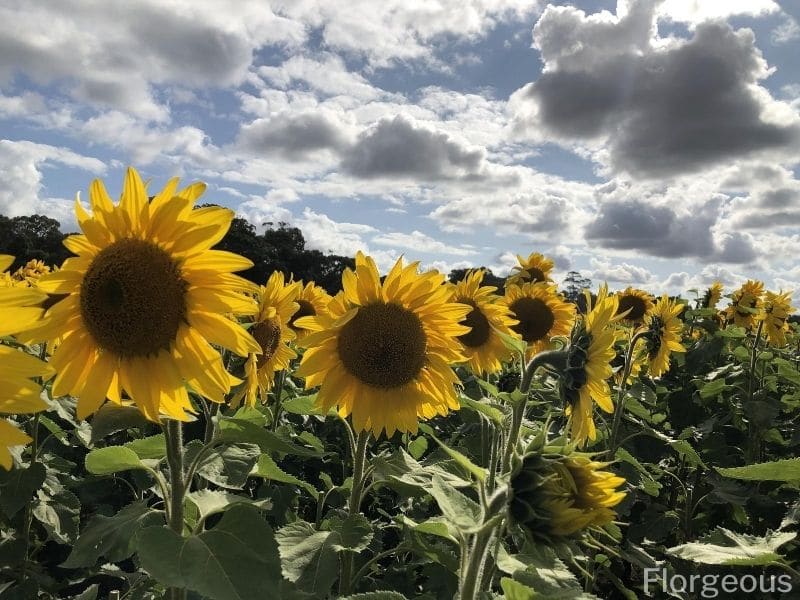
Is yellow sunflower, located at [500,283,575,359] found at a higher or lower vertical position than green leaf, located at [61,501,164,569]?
higher

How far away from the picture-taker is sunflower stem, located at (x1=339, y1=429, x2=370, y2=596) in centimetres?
296

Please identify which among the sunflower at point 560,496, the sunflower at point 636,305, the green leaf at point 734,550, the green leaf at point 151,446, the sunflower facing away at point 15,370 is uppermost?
the sunflower at point 636,305

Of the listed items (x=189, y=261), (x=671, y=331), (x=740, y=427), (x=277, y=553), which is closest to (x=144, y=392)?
(x=189, y=261)

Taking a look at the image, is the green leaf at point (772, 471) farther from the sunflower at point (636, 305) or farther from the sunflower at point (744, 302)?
the sunflower at point (744, 302)

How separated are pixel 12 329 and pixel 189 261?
690mm

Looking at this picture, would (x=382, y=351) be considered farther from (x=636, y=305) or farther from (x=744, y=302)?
(x=744, y=302)

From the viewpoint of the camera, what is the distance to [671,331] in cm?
707

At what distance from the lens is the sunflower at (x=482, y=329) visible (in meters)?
5.16

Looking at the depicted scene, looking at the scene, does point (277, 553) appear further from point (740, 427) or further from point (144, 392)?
point (740, 427)

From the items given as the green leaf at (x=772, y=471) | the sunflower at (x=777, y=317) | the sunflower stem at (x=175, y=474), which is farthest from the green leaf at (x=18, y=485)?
the sunflower at (x=777, y=317)

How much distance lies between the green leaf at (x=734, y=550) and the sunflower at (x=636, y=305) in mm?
5662

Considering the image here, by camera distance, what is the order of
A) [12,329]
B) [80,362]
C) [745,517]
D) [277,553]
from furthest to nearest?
1. [745,517]
2. [80,362]
3. [277,553]
4. [12,329]

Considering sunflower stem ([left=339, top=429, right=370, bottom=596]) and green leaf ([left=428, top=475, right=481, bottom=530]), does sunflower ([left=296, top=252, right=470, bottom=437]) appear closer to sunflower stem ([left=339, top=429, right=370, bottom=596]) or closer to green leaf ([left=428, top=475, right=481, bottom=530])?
sunflower stem ([left=339, top=429, right=370, bottom=596])

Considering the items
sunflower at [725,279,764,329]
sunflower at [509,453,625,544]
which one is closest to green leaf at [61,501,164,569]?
sunflower at [509,453,625,544]
